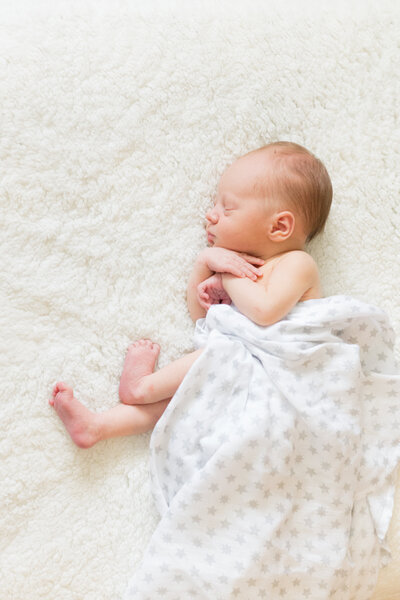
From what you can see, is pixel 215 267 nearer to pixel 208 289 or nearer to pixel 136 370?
pixel 208 289

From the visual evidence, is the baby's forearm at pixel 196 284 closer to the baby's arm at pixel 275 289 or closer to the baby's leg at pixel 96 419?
the baby's arm at pixel 275 289

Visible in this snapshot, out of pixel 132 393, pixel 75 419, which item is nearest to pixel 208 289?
pixel 132 393

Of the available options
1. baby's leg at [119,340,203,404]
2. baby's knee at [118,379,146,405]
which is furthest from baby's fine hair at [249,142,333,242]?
baby's knee at [118,379,146,405]

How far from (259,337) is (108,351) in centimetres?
29

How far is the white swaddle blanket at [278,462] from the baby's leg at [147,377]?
3cm

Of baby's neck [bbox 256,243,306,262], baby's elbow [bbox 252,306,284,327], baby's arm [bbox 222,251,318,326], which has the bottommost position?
baby's elbow [bbox 252,306,284,327]

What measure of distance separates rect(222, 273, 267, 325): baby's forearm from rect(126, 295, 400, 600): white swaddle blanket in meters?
0.02

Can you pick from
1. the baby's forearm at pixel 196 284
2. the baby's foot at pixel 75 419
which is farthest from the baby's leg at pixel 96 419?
the baby's forearm at pixel 196 284

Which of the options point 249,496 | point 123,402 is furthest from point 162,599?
point 123,402

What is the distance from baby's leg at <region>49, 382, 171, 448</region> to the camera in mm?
1135

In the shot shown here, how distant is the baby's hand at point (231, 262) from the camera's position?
46.5 inches

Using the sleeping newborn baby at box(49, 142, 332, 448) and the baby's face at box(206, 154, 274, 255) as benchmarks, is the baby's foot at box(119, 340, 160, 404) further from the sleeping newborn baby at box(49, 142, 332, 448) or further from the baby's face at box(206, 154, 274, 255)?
the baby's face at box(206, 154, 274, 255)

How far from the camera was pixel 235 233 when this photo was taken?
3.93 feet

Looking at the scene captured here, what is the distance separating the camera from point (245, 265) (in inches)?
46.9
